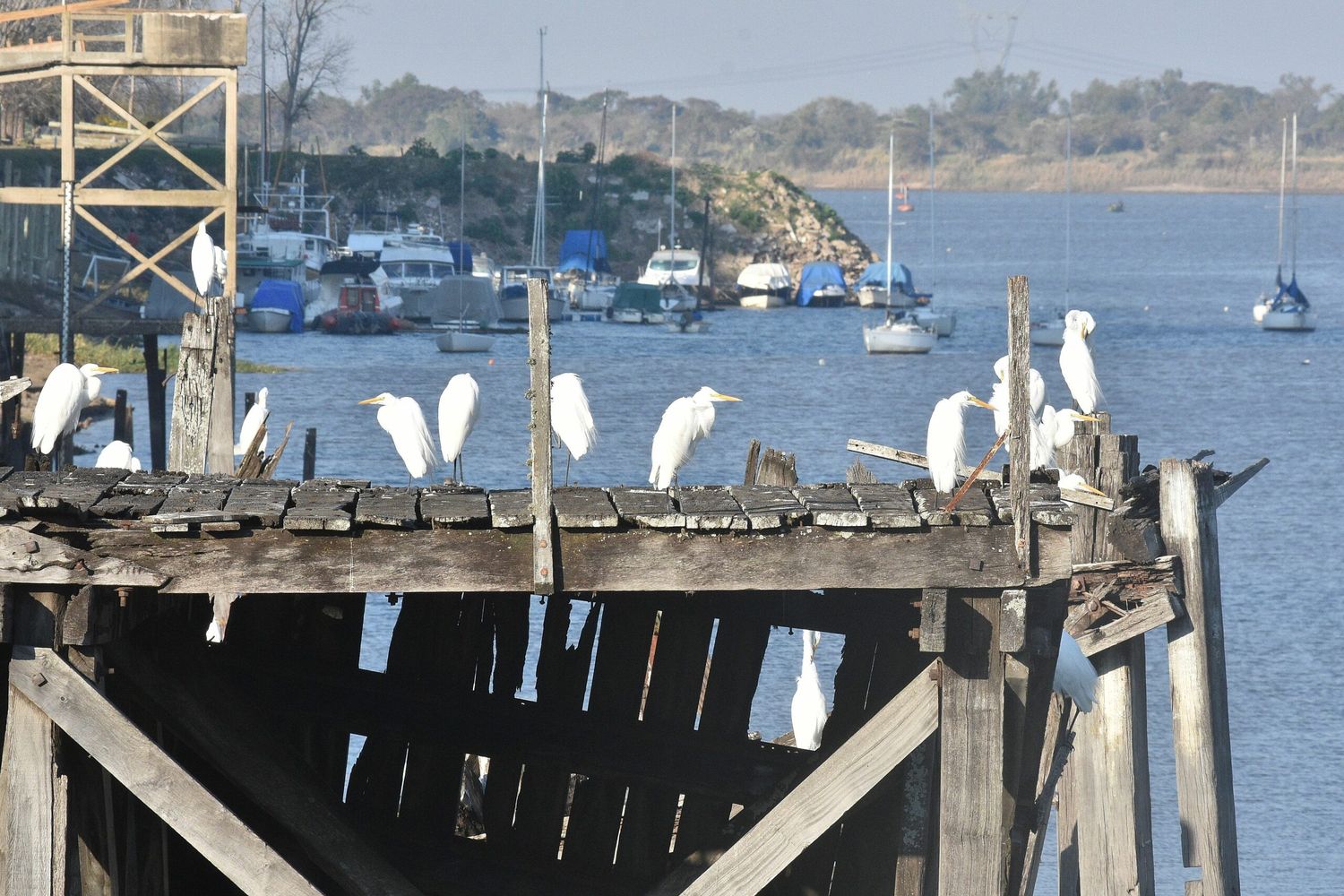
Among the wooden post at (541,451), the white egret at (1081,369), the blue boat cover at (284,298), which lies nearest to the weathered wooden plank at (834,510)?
the wooden post at (541,451)

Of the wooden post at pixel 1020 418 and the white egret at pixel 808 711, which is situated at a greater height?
the wooden post at pixel 1020 418

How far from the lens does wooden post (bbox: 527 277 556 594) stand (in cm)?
541

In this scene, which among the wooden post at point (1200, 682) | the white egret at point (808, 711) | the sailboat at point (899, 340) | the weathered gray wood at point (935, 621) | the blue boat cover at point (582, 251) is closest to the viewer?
the weathered gray wood at point (935, 621)

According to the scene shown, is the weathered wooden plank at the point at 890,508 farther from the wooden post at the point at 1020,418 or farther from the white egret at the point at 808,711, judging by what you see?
the white egret at the point at 808,711

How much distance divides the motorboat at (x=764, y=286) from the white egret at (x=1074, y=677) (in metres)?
64.2

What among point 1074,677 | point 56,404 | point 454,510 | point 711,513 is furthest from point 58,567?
point 56,404

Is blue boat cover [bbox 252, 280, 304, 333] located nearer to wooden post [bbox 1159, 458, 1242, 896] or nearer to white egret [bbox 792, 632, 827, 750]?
white egret [bbox 792, 632, 827, 750]

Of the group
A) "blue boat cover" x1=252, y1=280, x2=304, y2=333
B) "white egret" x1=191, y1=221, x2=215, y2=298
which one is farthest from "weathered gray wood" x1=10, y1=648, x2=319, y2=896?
"blue boat cover" x1=252, y1=280, x2=304, y2=333

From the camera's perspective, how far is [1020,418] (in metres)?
5.60

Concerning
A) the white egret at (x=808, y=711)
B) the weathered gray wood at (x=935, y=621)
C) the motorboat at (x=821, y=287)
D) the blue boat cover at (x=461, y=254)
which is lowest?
the white egret at (x=808, y=711)

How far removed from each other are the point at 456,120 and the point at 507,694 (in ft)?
613

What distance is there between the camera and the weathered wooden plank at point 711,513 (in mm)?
5438

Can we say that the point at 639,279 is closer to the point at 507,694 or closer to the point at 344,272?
the point at 344,272

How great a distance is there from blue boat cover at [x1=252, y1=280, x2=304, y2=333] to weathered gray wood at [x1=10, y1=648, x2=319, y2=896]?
50.1 meters
